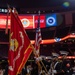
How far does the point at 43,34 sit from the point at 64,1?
15.7 feet

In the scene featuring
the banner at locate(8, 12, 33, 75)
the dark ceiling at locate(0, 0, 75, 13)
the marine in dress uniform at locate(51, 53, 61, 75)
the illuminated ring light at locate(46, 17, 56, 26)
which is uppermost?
the dark ceiling at locate(0, 0, 75, 13)

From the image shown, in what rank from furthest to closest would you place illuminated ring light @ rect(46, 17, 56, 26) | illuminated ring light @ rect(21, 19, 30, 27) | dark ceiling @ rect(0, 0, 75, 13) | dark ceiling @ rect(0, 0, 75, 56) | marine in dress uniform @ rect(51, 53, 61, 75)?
1. dark ceiling @ rect(0, 0, 75, 13)
2. illuminated ring light @ rect(21, 19, 30, 27)
3. illuminated ring light @ rect(46, 17, 56, 26)
4. dark ceiling @ rect(0, 0, 75, 56)
5. marine in dress uniform @ rect(51, 53, 61, 75)

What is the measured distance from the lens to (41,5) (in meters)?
26.4

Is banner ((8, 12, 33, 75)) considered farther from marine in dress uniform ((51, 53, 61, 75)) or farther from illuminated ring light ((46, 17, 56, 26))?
illuminated ring light ((46, 17, 56, 26))

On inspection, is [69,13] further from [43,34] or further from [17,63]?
[17,63]

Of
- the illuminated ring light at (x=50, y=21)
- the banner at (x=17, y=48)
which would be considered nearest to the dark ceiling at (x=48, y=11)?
the illuminated ring light at (x=50, y=21)

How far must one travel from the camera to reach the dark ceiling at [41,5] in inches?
1005

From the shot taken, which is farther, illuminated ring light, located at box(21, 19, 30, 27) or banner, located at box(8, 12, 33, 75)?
illuminated ring light, located at box(21, 19, 30, 27)

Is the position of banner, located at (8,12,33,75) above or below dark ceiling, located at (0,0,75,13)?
below

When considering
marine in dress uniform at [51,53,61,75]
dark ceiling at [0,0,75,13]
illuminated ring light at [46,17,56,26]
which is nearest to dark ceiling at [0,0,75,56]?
dark ceiling at [0,0,75,13]

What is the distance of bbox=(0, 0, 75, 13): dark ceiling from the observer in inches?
1005

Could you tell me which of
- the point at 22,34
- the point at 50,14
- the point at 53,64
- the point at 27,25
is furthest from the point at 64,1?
the point at 22,34

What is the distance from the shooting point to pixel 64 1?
26016 mm

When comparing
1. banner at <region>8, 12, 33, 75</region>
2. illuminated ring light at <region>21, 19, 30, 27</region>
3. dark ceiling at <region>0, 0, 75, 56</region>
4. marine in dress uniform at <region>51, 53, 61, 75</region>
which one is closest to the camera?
banner at <region>8, 12, 33, 75</region>
